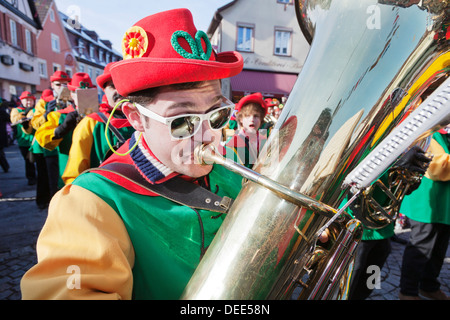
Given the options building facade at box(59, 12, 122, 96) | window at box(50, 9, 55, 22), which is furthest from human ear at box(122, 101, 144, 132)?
window at box(50, 9, 55, 22)

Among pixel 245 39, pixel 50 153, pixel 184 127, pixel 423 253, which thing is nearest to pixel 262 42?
pixel 245 39

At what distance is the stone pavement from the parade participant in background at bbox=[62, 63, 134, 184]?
1517 mm

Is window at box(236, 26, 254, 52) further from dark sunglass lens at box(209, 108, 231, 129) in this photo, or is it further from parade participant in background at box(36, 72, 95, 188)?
dark sunglass lens at box(209, 108, 231, 129)

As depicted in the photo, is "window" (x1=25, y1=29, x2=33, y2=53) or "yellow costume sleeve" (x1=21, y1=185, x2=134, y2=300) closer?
"yellow costume sleeve" (x1=21, y1=185, x2=134, y2=300)

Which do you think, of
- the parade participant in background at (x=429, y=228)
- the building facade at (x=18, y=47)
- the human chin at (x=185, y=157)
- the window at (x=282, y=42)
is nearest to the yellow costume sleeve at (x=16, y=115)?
the human chin at (x=185, y=157)

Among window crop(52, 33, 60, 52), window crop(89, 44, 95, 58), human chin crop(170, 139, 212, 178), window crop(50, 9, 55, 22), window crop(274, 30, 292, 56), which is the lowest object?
human chin crop(170, 139, 212, 178)

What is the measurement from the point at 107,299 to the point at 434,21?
4.45ft

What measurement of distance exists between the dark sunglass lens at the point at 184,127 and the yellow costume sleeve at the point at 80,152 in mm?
2015

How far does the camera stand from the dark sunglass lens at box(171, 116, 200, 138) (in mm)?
1019

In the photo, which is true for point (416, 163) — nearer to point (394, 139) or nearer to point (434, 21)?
point (434, 21)

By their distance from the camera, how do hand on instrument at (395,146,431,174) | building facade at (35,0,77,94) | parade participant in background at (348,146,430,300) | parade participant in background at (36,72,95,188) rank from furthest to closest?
building facade at (35,0,77,94)
parade participant in background at (36,72,95,188)
parade participant in background at (348,146,430,300)
hand on instrument at (395,146,431,174)

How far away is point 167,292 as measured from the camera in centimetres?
103

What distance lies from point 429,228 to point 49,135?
4499 mm

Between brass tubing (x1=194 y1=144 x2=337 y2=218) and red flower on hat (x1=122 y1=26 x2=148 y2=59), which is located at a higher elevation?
red flower on hat (x1=122 y1=26 x2=148 y2=59)
